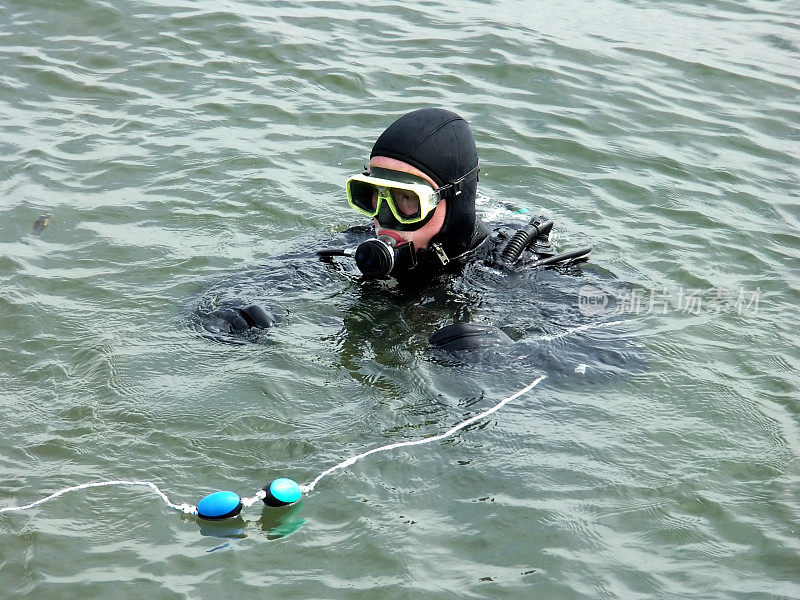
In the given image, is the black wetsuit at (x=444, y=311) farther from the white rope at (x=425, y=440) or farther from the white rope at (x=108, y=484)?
the white rope at (x=108, y=484)

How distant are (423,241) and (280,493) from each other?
6.36 ft

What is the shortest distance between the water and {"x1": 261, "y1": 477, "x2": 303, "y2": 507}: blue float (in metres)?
0.05

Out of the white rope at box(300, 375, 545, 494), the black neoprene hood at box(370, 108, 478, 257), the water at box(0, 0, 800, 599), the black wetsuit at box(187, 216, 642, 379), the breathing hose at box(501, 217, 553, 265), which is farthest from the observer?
the breathing hose at box(501, 217, 553, 265)

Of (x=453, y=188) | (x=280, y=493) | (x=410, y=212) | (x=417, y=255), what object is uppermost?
(x=453, y=188)

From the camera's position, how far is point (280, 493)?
11.0 ft

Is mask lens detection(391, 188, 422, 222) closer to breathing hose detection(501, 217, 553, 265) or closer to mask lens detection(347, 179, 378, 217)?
mask lens detection(347, 179, 378, 217)

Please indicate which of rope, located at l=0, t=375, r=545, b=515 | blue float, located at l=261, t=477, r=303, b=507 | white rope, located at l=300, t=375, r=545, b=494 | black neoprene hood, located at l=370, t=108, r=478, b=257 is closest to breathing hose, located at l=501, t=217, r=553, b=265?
Answer: black neoprene hood, located at l=370, t=108, r=478, b=257

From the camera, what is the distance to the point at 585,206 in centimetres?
641

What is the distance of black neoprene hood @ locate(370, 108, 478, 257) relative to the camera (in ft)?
15.4

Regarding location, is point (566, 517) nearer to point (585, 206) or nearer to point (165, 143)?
point (585, 206)

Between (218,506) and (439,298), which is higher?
(439,298)

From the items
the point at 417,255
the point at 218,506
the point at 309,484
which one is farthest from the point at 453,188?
the point at 218,506

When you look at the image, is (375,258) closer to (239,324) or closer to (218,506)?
(239,324)

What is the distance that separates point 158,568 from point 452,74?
20.5 ft
